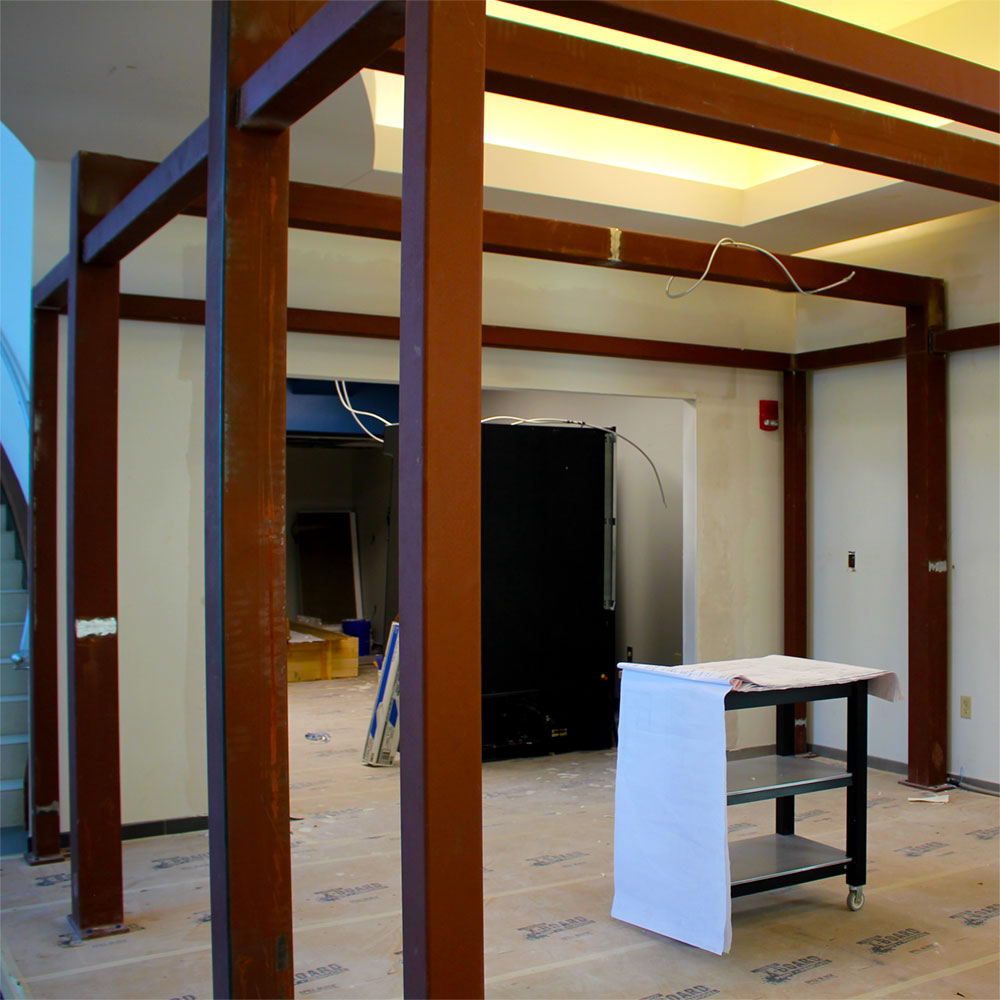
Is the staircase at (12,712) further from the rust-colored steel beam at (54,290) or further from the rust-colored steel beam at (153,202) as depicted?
the rust-colored steel beam at (153,202)

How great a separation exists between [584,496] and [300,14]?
472 cm

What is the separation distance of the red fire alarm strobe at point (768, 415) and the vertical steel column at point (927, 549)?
106 centimetres

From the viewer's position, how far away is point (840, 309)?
22.2 feet

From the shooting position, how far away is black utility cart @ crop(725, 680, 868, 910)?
3.86m

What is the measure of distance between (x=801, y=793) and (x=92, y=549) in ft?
9.25

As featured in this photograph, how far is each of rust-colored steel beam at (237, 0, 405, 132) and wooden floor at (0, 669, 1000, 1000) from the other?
8.66ft

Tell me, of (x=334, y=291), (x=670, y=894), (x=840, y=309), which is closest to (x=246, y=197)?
(x=670, y=894)

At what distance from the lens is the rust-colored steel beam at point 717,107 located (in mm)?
2898

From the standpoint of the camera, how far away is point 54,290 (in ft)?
14.7

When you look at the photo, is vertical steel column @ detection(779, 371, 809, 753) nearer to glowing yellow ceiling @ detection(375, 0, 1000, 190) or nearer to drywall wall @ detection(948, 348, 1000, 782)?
drywall wall @ detection(948, 348, 1000, 782)

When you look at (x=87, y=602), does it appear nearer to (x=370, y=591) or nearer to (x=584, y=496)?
(x=584, y=496)

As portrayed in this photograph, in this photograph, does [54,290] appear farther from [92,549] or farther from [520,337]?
[520,337]

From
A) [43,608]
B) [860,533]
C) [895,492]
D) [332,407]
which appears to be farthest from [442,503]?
[332,407]

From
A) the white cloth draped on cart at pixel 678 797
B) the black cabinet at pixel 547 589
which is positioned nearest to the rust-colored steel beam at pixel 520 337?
the black cabinet at pixel 547 589
